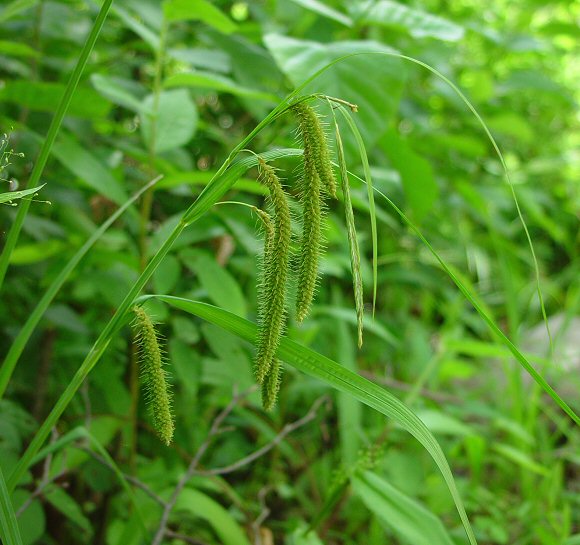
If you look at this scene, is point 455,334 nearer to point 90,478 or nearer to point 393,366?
point 393,366

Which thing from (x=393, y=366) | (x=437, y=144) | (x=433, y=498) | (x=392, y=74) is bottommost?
(x=393, y=366)

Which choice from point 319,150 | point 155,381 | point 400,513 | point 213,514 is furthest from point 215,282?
point 319,150

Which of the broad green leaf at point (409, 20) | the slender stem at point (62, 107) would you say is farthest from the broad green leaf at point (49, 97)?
the broad green leaf at point (409, 20)

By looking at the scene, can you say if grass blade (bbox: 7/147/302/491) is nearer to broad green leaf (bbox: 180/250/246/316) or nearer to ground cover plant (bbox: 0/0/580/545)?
ground cover plant (bbox: 0/0/580/545)

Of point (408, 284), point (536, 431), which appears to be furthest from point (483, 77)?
point (536, 431)

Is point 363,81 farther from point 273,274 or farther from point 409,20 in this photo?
point 273,274

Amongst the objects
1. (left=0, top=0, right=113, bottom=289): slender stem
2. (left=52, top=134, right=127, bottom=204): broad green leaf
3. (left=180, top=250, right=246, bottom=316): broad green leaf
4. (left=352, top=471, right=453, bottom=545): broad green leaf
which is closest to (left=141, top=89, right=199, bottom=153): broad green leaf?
(left=52, top=134, right=127, bottom=204): broad green leaf

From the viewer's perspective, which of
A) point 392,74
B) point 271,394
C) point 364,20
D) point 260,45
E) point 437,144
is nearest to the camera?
point 271,394
